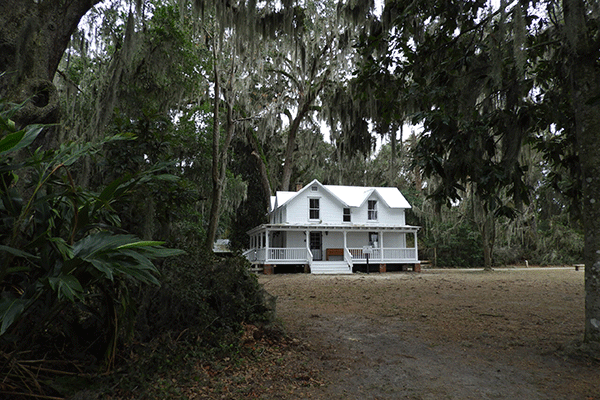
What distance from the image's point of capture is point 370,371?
4000 millimetres

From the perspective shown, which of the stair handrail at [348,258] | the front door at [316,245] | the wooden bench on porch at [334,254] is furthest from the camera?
the front door at [316,245]

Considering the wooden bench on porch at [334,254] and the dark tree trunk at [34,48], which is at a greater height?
the dark tree trunk at [34,48]

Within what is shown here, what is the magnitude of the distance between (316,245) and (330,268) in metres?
3.15

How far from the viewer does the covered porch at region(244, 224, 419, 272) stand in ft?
65.1

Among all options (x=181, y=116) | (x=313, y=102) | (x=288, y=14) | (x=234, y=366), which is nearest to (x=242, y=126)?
(x=313, y=102)

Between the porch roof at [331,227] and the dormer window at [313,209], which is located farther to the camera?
the dormer window at [313,209]

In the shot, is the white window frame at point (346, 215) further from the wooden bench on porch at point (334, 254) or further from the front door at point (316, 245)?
the wooden bench on porch at point (334, 254)

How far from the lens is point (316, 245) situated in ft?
73.5

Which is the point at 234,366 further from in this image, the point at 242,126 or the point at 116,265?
the point at 242,126

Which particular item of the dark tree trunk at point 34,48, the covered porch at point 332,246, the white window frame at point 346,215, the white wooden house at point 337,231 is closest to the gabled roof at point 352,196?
the white wooden house at point 337,231

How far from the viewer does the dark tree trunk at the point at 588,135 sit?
4.32 meters

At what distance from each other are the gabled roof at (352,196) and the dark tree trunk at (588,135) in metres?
16.9

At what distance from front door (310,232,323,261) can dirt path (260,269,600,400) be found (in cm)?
1317

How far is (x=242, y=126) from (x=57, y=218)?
721 inches
